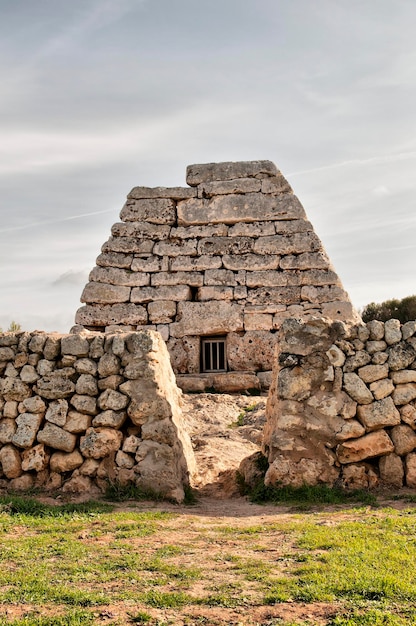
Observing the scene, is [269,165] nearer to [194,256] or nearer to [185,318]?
[194,256]

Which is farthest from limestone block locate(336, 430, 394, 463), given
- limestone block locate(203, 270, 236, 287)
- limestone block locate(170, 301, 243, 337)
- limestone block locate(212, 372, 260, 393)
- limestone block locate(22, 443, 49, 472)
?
limestone block locate(203, 270, 236, 287)

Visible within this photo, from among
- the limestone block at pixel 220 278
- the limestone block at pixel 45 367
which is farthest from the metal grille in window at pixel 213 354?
the limestone block at pixel 45 367

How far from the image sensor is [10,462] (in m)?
8.09

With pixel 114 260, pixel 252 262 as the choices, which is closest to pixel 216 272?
pixel 252 262

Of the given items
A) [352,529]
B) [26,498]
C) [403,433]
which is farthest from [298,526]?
[26,498]

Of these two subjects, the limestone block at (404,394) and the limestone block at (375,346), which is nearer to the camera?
the limestone block at (404,394)

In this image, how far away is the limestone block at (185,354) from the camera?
14727mm

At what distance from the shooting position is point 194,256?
611 inches

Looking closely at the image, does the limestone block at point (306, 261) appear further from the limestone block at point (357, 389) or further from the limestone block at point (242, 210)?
the limestone block at point (357, 389)

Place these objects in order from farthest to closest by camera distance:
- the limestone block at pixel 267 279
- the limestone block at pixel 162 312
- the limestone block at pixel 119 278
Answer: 1. the limestone block at pixel 119 278
2. the limestone block at pixel 162 312
3. the limestone block at pixel 267 279

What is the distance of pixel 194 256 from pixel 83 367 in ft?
24.8

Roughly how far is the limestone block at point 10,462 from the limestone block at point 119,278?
7597 mm

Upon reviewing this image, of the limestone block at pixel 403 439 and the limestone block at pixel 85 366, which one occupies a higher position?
the limestone block at pixel 85 366

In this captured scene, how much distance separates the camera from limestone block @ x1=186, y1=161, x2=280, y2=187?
627 inches
